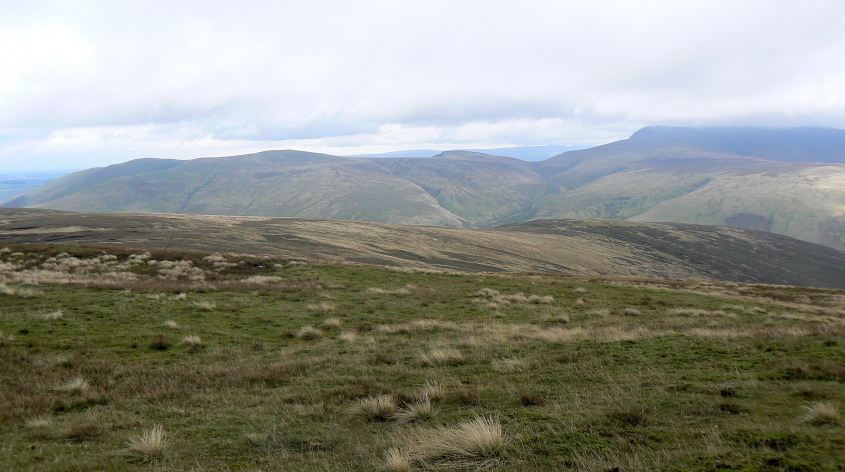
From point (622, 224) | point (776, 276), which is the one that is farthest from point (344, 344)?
point (622, 224)

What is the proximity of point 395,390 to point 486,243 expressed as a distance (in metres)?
81.8

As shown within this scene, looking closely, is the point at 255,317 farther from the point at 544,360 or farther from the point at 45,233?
the point at 45,233

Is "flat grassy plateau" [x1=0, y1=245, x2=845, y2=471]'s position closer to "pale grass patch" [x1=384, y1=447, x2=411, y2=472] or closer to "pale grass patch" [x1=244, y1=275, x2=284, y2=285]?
"pale grass patch" [x1=384, y1=447, x2=411, y2=472]

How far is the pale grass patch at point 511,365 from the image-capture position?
31.5 feet

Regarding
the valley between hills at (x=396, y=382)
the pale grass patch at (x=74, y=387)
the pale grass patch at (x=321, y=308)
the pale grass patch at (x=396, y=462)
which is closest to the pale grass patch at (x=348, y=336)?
the valley between hills at (x=396, y=382)

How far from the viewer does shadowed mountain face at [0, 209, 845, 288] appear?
55.1 meters

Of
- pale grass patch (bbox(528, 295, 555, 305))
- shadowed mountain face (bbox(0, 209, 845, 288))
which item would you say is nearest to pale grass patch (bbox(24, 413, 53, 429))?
pale grass patch (bbox(528, 295, 555, 305))

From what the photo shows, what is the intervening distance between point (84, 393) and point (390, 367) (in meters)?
6.37

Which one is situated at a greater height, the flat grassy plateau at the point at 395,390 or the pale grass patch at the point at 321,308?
the flat grassy plateau at the point at 395,390

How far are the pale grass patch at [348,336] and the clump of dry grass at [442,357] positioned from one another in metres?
3.71

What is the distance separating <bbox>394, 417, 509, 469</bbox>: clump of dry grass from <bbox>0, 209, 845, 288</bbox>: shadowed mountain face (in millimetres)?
41084

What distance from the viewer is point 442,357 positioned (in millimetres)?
10922

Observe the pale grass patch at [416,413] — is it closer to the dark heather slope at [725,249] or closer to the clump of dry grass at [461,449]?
the clump of dry grass at [461,449]

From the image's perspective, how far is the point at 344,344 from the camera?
13805 millimetres
